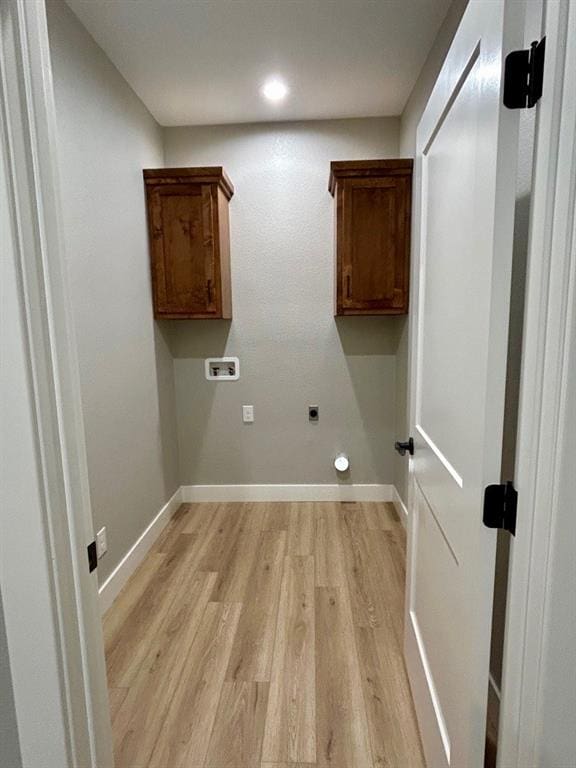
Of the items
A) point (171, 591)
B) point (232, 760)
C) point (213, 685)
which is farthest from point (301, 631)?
point (171, 591)

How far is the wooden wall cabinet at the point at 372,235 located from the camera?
2.46 m

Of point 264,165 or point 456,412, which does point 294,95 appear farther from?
point 456,412

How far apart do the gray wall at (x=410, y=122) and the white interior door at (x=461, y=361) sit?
2.16 feet

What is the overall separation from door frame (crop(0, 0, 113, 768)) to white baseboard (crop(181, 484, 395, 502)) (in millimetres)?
2363

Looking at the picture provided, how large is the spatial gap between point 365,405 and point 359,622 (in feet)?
5.02

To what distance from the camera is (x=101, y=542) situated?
1.97 metres

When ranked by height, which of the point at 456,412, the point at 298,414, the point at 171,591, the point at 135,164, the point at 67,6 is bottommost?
the point at 171,591

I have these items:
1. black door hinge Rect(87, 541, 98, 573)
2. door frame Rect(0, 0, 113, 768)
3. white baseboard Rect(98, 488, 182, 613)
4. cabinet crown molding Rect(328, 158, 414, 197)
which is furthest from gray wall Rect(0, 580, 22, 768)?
cabinet crown molding Rect(328, 158, 414, 197)

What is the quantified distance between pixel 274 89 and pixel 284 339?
5.06ft

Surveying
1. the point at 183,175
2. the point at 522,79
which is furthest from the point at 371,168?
the point at 522,79

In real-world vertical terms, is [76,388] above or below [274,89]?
below

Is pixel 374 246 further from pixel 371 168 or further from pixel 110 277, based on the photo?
pixel 110 277

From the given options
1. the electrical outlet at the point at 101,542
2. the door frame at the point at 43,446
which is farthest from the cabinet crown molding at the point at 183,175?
the electrical outlet at the point at 101,542

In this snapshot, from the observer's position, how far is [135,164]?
243cm
